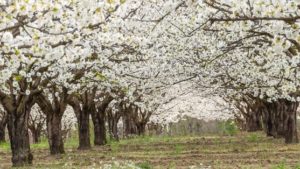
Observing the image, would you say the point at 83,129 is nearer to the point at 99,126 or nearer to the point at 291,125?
the point at 99,126

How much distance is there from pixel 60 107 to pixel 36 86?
6347 mm

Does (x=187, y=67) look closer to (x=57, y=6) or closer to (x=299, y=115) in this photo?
(x=57, y=6)

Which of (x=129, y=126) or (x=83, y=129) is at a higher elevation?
(x=129, y=126)

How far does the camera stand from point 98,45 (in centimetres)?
1608

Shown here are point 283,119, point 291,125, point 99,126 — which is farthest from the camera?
point 99,126

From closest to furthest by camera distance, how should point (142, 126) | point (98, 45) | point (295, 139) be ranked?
point (98, 45), point (295, 139), point (142, 126)

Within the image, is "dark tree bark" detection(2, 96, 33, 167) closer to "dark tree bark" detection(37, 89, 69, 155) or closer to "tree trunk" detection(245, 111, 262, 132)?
"dark tree bark" detection(37, 89, 69, 155)

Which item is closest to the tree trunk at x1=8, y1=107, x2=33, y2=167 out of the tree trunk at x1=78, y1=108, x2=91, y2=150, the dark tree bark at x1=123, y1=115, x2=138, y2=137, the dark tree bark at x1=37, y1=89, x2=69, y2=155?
the dark tree bark at x1=37, y1=89, x2=69, y2=155

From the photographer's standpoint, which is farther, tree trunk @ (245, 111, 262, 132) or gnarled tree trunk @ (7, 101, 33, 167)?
tree trunk @ (245, 111, 262, 132)

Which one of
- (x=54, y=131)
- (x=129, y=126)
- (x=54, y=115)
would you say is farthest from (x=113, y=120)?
(x=54, y=115)

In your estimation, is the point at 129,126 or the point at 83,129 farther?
the point at 129,126

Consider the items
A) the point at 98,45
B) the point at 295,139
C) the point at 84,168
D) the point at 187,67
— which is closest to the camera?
the point at 98,45

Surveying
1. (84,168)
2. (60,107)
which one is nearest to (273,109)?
(60,107)

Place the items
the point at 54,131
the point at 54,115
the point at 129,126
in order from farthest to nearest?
the point at 129,126 < the point at 54,131 < the point at 54,115
